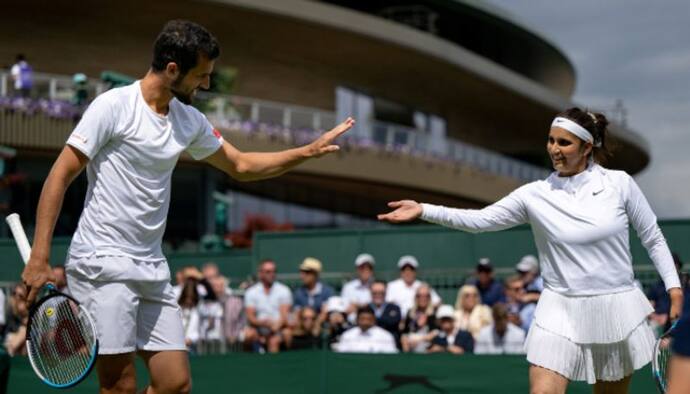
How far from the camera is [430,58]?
4425cm

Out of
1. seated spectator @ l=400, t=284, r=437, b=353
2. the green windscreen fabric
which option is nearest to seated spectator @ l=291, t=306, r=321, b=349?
seated spectator @ l=400, t=284, r=437, b=353

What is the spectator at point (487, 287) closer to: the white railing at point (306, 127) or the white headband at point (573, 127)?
the white headband at point (573, 127)

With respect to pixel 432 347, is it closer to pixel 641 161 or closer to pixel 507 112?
pixel 507 112

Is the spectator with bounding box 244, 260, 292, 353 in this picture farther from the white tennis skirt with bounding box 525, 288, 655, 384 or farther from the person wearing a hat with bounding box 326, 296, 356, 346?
the white tennis skirt with bounding box 525, 288, 655, 384

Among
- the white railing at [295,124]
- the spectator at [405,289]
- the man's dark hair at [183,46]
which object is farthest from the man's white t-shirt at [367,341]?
the white railing at [295,124]

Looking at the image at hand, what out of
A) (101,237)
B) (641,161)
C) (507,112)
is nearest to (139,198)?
(101,237)

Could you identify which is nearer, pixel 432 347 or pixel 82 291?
pixel 82 291

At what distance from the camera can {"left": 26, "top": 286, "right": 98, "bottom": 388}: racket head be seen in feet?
19.9

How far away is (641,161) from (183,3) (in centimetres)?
3552

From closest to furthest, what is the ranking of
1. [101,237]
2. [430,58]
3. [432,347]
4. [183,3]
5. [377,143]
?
[101,237] < [432,347] < [183,3] < [377,143] < [430,58]

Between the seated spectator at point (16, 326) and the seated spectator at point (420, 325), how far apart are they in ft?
14.6

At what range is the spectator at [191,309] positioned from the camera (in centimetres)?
1548

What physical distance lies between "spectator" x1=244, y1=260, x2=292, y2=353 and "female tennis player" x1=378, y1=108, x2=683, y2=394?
842cm

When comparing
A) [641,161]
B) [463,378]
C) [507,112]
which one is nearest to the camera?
[463,378]
